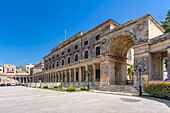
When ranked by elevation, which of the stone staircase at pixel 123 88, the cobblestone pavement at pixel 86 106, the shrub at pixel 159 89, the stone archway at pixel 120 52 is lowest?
the stone staircase at pixel 123 88

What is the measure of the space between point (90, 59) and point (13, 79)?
6759cm

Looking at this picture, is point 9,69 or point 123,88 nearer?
point 123,88

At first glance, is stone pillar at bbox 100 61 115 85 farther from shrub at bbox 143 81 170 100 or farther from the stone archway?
shrub at bbox 143 81 170 100

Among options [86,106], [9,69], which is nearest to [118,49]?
[86,106]

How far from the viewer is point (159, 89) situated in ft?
36.3

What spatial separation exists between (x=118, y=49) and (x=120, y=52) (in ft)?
4.10

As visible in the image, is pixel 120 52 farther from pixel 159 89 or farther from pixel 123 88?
pixel 159 89

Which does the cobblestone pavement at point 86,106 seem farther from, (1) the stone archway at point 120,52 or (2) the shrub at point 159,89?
(1) the stone archway at point 120,52

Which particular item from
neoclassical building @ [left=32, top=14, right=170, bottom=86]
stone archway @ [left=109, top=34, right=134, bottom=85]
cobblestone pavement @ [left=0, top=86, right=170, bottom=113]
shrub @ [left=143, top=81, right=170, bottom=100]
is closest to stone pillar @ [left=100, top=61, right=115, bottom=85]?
neoclassical building @ [left=32, top=14, right=170, bottom=86]

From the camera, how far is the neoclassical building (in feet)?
56.5

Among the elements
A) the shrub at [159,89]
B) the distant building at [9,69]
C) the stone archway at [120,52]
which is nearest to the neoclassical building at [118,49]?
the stone archway at [120,52]

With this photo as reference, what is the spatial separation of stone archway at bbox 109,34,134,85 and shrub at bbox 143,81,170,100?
11950 millimetres

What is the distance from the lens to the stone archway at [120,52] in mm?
23508

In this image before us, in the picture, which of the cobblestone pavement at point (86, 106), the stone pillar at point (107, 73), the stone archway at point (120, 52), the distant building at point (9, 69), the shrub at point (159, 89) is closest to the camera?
the cobblestone pavement at point (86, 106)
